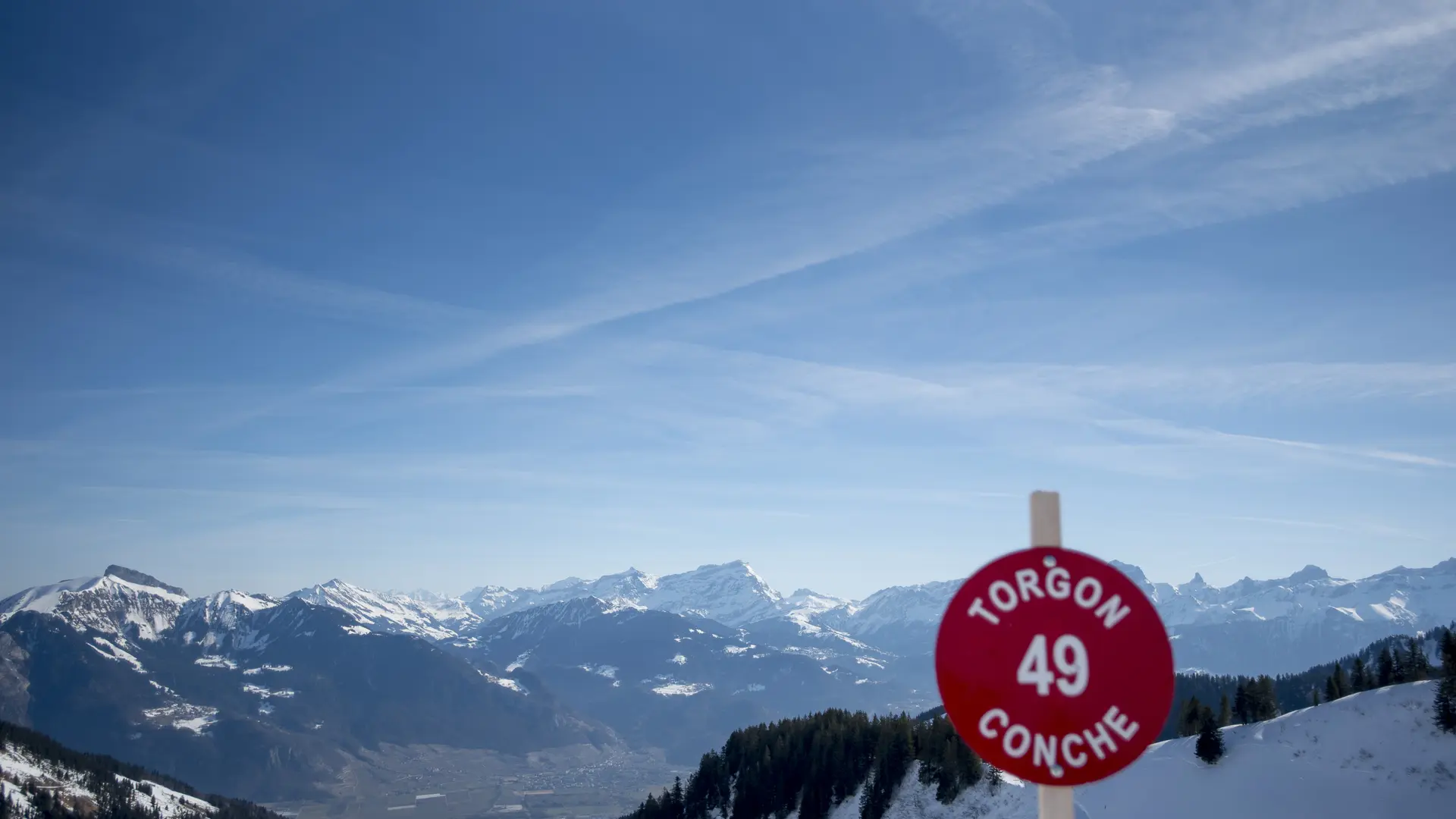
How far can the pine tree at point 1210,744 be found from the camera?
66438mm

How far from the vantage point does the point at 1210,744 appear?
67125mm

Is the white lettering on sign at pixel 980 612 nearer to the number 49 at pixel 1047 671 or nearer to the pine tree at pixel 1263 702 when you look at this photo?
the number 49 at pixel 1047 671

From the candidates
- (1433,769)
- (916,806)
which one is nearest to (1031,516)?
(1433,769)

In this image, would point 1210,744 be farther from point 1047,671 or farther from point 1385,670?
point 1047,671

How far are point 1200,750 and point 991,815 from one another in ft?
54.0

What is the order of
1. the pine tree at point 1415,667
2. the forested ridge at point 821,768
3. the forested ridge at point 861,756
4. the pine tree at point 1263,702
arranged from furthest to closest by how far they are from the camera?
1. the forested ridge at point 821,768
2. the pine tree at point 1263,702
3. the forested ridge at point 861,756
4. the pine tree at point 1415,667

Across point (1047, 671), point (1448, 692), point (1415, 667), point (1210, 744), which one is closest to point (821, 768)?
point (1210, 744)

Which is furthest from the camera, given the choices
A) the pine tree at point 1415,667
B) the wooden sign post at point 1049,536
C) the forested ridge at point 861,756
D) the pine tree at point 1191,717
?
the forested ridge at point 861,756

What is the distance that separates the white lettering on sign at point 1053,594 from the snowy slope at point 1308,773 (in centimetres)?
5426

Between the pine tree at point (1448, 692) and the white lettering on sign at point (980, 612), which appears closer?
the white lettering on sign at point (980, 612)

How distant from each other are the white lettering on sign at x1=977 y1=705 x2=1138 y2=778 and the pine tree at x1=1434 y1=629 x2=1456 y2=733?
226ft

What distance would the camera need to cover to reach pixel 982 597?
221 inches

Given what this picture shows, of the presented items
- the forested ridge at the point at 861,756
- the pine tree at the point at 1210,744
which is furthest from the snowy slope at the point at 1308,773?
the forested ridge at the point at 861,756

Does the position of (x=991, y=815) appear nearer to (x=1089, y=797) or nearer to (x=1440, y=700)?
(x=1089, y=797)
